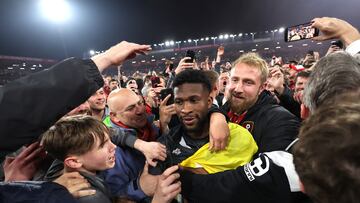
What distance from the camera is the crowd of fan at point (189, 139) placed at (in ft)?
2.42

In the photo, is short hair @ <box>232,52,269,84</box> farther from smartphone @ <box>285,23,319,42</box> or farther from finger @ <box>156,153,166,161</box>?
finger @ <box>156,153,166,161</box>

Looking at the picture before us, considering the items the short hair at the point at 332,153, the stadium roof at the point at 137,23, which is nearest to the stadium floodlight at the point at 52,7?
the stadium roof at the point at 137,23

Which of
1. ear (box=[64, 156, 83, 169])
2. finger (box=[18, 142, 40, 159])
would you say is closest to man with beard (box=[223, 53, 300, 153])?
ear (box=[64, 156, 83, 169])

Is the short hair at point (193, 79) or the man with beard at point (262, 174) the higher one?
the short hair at point (193, 79)

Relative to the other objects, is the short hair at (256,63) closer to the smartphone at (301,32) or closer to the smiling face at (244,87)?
the smiling face at (244,87)

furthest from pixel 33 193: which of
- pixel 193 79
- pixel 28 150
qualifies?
pixel 193 79

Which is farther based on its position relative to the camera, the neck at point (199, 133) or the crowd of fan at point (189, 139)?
the neck at point (199, 133)

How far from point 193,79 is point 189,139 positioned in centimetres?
47

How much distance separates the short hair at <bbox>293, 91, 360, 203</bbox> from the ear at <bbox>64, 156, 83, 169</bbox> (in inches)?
50.5

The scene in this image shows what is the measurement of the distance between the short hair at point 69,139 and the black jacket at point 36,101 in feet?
2.34

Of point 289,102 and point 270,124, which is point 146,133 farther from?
point 289,102

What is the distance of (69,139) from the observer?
1.71m

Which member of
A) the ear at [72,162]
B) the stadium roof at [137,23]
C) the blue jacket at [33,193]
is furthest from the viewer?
the stadium roof at [137,23]

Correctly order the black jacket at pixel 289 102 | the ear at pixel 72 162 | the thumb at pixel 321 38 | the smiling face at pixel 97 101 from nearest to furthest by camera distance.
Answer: the ear at pixel 72 162
the thumb at pixel 321 38
the smiling face at pixel 97 101
the black jacket at pixel 289 102
